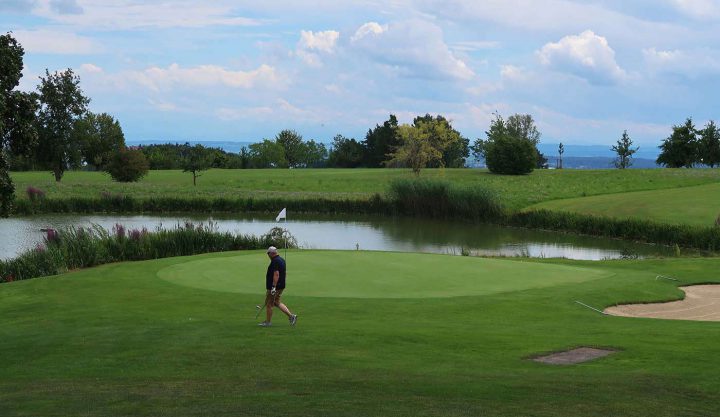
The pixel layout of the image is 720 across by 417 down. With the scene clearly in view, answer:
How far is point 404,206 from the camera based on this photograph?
60.6 metres

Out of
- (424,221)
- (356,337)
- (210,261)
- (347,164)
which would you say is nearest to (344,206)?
(424,221)

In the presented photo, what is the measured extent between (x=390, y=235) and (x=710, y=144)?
59756mm

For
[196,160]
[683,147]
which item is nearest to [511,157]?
[683,147]

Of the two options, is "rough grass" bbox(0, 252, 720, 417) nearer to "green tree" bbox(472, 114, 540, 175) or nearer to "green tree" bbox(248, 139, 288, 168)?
"green tree" bbox(472, 114, 540, 175)

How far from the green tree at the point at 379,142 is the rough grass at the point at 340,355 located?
10234 cm

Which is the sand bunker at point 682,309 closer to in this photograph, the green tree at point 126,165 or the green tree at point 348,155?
the green tree at point 126,165

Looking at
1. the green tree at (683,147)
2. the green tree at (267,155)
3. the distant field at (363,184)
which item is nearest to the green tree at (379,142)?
the green tree at (267,155)

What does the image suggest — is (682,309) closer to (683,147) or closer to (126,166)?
(126,166)

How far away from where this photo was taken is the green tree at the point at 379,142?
123 m

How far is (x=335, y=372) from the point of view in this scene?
1139cm

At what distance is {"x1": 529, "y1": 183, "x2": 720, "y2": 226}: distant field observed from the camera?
47031 mm

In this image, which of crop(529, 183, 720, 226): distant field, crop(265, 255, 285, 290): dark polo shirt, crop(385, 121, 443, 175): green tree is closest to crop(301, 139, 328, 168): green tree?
crop(385, 121, 443, 175): green tree

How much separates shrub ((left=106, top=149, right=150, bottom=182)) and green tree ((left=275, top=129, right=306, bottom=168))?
60.0 metres

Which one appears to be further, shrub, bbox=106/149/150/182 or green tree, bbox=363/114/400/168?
green tree, bbox=363/114/400/168
